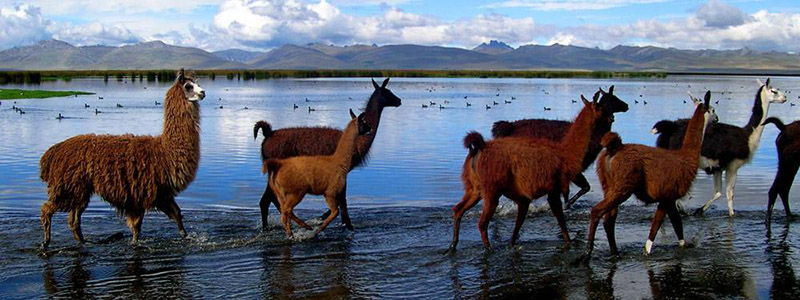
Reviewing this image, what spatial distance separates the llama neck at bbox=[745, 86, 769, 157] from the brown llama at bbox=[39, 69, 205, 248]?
7.05 meters

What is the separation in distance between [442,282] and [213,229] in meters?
3.38

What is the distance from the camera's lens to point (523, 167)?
25.0 ft

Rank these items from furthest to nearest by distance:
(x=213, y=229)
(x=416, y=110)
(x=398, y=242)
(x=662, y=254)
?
(x=416, y=110) → (x=213, y=229) → (x=398, y=242) → (x=662, y=254)

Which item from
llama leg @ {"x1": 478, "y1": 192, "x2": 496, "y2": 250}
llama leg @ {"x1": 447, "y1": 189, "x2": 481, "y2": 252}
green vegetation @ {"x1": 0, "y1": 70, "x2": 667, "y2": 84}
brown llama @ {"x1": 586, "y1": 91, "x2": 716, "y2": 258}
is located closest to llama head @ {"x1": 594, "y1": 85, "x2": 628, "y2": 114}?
brown llama @ {"x1": 586, "y1": 91, "x2": 716, "y2": 258}

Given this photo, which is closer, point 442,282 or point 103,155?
point 442,282

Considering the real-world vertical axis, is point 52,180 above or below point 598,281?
above

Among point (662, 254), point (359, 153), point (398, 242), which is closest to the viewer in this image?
point (662, 254)

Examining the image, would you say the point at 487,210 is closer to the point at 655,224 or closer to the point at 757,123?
the point at 655,224

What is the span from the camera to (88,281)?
6590 mm

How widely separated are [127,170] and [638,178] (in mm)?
5135

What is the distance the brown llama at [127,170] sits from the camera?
7875 millimetres

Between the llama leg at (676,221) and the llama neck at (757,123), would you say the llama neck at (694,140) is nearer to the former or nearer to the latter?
the llama leg at (676,221)

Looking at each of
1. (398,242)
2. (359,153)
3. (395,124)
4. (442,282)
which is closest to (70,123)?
(395,124)

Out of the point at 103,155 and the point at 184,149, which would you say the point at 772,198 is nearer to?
the point at 184,149
